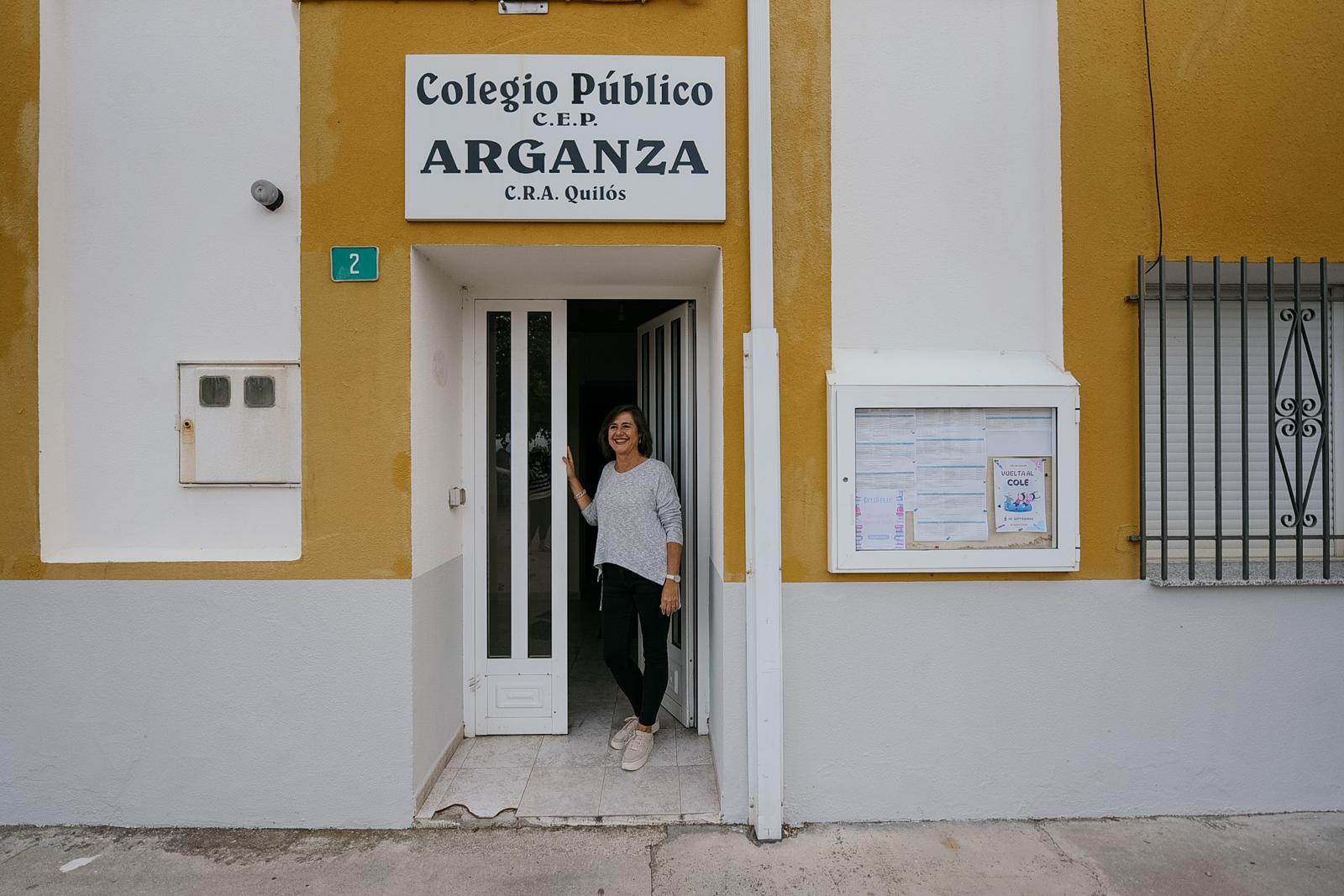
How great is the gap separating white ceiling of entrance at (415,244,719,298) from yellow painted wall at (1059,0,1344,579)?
1830mm

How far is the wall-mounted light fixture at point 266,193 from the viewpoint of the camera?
3008 mm

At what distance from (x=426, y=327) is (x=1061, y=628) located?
3.36 metres

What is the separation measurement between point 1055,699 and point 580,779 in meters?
2.34

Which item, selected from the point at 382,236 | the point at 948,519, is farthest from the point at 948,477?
the point at 382,236

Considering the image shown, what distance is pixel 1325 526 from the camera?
3.15 m

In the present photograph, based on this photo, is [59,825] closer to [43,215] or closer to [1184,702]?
[43,215]

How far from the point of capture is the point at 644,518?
357cm

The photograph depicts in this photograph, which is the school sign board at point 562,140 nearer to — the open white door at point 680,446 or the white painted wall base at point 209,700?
the open white door at point 680,446

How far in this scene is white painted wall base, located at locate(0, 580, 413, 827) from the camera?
3062 mm

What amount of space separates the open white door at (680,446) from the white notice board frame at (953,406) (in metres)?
1.02

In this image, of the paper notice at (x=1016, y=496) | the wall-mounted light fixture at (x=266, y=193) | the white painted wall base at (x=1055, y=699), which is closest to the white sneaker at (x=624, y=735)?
the white painted wall base at (x=1055, y=699)

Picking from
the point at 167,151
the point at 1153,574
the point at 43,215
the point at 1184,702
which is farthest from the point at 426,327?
the point at 1184,702

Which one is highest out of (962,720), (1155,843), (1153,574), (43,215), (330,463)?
(43,215)

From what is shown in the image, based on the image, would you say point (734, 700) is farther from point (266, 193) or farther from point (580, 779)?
point (266, 193)
